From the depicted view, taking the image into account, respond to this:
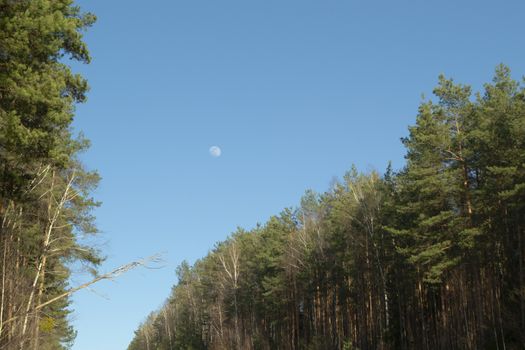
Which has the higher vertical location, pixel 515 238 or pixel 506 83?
pixel 506 83

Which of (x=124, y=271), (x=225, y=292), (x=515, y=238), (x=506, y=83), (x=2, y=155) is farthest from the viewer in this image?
(x=225, y=292)

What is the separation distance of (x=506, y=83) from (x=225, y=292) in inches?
1542

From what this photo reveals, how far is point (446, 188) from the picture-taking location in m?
31.5

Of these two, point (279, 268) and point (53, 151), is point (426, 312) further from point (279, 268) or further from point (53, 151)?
point (53, 151)

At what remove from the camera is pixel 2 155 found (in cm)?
1427

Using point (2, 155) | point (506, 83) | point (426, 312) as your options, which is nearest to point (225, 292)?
point (426, 312)

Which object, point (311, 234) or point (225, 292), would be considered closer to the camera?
point (311, 234)

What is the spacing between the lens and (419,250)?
32438 mm

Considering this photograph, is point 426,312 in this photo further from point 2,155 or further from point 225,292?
point 2,155

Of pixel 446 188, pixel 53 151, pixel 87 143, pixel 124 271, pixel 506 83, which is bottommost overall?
pixel 124 271

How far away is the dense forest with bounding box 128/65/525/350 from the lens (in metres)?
29.8

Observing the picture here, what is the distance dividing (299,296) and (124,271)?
153 feet

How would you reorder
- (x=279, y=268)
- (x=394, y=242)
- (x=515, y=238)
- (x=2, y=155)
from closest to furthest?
(x=2, y=155) < (x=515, y=238) < (x=394, y=242) < (x=279, y=268)

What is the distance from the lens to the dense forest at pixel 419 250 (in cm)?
2975
